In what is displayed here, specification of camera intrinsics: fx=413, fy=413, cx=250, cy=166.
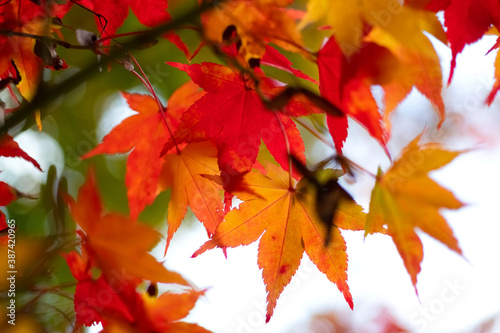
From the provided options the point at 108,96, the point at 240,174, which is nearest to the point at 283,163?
the point at 240,174

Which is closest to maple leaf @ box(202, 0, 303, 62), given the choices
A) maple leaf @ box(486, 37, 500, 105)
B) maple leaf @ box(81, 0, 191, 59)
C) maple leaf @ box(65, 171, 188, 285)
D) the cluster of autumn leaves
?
the cluster of autumn leaves

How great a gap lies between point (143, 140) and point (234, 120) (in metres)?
0.24

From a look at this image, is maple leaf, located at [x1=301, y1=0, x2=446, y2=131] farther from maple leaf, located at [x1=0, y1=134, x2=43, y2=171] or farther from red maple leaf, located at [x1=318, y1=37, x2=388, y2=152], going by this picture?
maple leaf, located at [x1=0, y1=134, x2=43, y2=171]

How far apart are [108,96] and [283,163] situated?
172 cm

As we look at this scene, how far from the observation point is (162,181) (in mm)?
714

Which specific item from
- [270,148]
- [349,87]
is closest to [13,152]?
[270,148]

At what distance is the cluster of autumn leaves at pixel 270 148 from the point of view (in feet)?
1.54

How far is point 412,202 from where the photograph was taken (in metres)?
0.57

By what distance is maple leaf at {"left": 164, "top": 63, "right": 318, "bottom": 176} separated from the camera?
56 centimetres

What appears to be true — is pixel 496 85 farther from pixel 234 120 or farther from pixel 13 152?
pixel 13 152

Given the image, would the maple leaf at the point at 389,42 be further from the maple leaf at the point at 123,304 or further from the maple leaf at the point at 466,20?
the maple leaf at the point at 123,304

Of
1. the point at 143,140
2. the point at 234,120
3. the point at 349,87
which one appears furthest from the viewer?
the point at 143,140

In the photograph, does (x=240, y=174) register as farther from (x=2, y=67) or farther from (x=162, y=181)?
(x=2, y=67)

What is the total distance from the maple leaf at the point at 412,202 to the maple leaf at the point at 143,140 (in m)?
0.36
